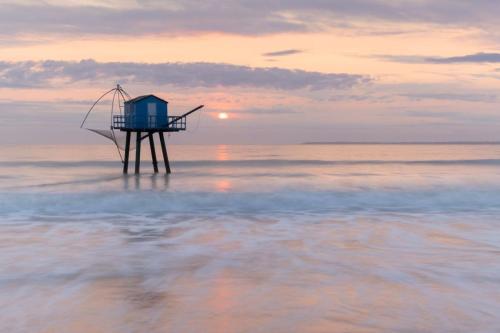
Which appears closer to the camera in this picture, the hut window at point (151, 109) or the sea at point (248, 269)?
the sea at point (248, 269)

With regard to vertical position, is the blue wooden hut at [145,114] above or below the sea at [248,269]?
above

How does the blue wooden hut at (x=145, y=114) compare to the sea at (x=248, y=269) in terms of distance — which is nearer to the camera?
the sea at (x=248, y=269)

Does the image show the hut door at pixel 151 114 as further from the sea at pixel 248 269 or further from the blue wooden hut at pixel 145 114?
the sea at pixel 248 269

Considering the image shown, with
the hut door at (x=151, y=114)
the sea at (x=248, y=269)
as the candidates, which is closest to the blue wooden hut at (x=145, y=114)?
the hut door at (x=151, y=114)

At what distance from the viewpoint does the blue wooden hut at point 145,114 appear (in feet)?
111

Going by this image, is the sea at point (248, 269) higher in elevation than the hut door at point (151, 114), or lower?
lower

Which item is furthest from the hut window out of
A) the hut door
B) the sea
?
the sea

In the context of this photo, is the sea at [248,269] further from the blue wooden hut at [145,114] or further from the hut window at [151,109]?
the hut window at [151,109]

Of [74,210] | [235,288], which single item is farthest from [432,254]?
[74,210]

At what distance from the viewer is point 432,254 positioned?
1370 centimetres

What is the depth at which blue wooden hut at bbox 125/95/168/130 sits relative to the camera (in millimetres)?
33906

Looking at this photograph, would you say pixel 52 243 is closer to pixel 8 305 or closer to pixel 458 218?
pixel 8 305

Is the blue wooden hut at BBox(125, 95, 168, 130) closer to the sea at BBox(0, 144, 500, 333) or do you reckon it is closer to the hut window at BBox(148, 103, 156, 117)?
the hut window at BBox(148, 103, 156, 117)

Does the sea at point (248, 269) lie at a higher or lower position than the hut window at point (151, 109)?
lower
